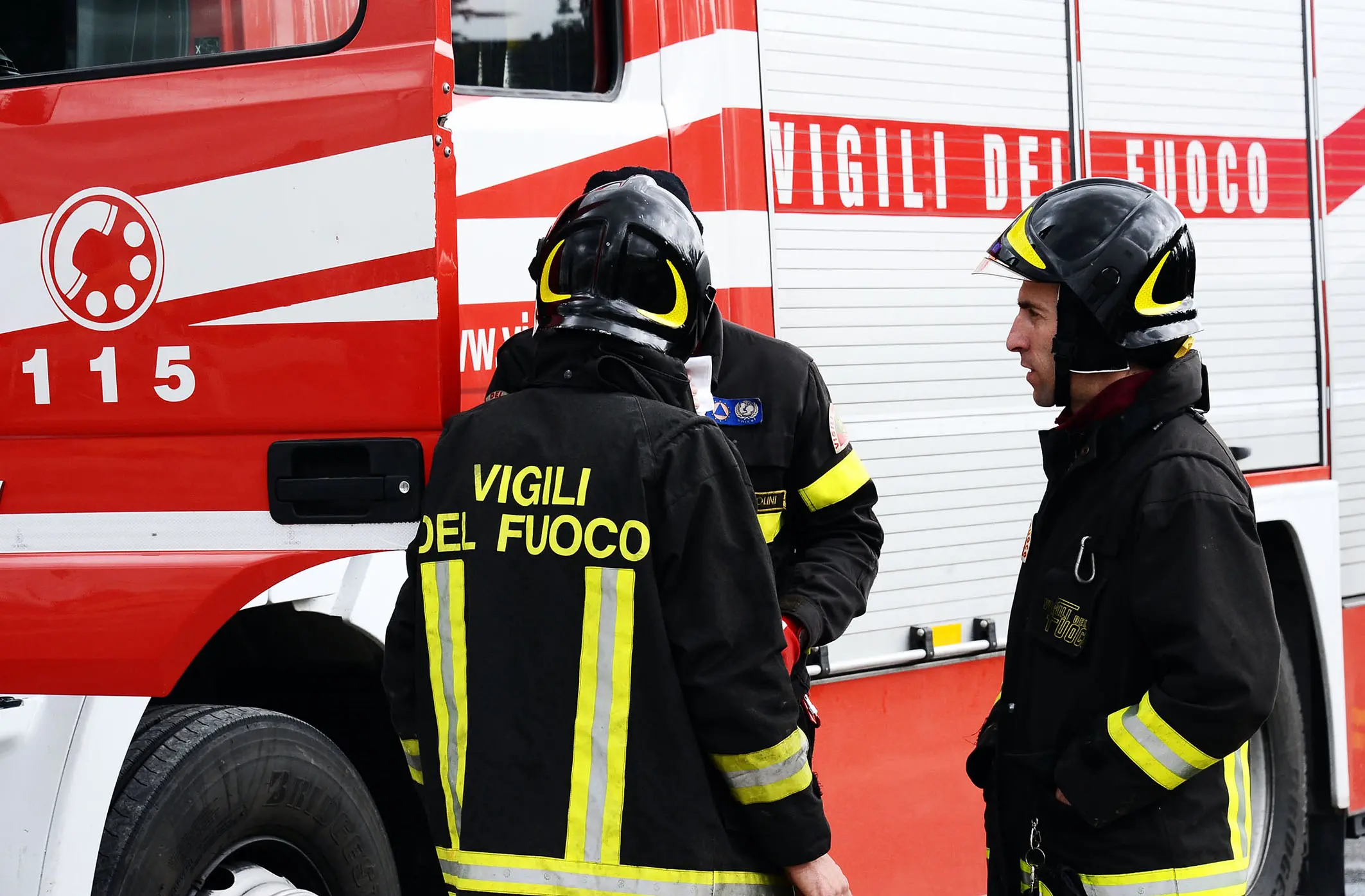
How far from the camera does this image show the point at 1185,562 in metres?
2.14

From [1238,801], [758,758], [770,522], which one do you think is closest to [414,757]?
[758,758]

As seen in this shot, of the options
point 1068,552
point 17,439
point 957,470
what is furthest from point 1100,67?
point 17,439

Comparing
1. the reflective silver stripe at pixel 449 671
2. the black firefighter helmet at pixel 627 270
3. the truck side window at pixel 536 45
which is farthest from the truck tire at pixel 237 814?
the truck side window at pixel 536 45

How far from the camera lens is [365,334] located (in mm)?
2670

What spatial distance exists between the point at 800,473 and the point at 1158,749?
0.96m

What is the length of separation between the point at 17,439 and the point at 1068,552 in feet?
6.15

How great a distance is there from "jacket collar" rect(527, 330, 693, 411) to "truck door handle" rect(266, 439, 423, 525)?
61cm

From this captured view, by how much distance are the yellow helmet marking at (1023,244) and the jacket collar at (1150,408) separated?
0.78ft

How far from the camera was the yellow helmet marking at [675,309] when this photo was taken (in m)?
2.13

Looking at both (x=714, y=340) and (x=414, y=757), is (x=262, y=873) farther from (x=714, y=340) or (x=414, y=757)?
(x=714, y=340)

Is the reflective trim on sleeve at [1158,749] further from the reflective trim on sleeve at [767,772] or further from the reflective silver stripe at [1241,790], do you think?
the reflective trim on sleeve at [767,772]

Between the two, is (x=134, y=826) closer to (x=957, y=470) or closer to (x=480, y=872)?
(x=480, y=872)

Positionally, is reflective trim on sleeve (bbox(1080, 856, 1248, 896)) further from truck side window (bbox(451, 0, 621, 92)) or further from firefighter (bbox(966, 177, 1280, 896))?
truck side window (bbox(451, 0, 621, 92))

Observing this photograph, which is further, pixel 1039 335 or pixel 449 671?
pixel 1039 335
